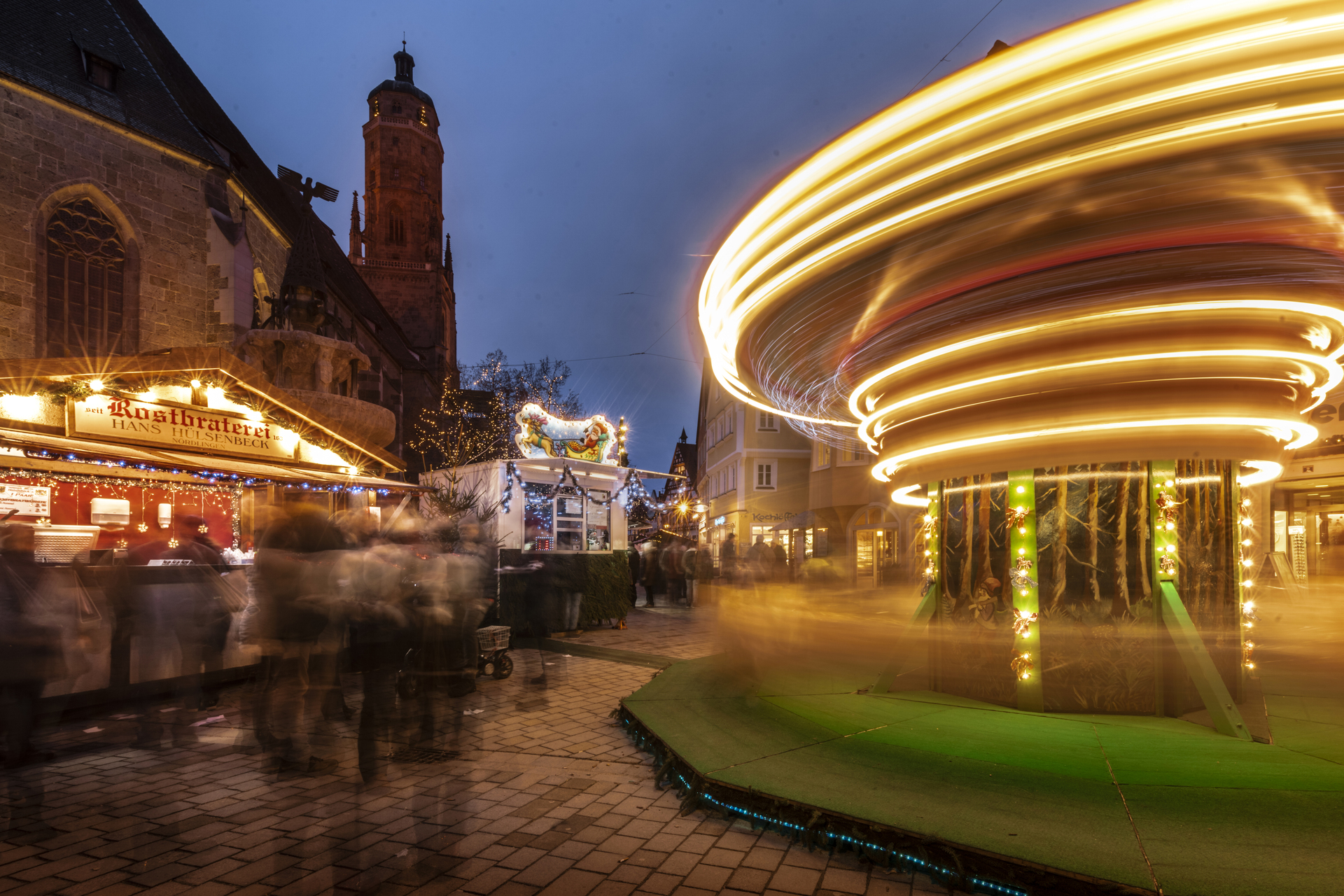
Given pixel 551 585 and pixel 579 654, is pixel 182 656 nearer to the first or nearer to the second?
pixel 579 654

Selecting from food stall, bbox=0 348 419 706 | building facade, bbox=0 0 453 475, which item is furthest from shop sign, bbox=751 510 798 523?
food stall, bbox=0 348 419 706

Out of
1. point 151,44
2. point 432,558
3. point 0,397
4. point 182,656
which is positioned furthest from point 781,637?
point 151,44

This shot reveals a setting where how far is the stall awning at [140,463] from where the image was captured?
6281 mm

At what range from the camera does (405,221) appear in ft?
208

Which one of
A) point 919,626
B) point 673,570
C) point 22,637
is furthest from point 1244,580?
→ point 673,570

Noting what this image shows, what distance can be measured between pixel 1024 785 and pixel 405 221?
68680 mm

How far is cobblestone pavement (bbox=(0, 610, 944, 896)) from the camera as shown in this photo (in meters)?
3.36

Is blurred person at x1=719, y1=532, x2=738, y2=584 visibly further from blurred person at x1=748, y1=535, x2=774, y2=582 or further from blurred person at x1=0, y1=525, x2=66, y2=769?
blurred person at x1=0, y1=525, x2=66, y2=769

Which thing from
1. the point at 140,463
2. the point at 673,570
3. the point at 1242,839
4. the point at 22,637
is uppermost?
the point at 140,463

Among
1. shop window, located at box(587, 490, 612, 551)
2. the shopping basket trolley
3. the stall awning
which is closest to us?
the stall awning

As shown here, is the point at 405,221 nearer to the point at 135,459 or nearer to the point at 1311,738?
the point at 135,459

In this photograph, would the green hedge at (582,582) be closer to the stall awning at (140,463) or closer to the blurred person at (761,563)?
the stall awning at (140,463)

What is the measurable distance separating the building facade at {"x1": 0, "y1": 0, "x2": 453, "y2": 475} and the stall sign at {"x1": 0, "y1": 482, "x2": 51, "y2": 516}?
131 inches

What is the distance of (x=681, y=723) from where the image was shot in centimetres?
555
